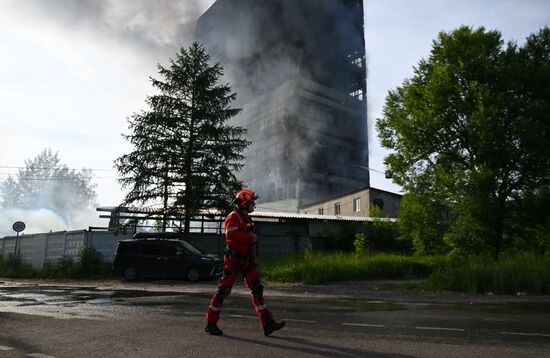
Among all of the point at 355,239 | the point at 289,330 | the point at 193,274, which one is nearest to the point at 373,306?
the point at 289,330

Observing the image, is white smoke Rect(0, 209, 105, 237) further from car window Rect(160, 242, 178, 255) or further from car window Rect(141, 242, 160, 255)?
car window Rect(160, 242, 178, 255)

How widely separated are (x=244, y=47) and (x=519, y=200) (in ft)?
242

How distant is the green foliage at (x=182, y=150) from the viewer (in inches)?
890

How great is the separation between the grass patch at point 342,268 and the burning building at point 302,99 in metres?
46.6

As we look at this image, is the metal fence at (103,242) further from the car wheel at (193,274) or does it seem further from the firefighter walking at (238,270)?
the firefighter walking at (238,270)

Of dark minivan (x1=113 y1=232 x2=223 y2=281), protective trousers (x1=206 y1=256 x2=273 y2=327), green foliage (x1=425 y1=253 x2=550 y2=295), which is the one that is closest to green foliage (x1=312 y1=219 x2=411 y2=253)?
dark minivan (x1=113 y1=232 x2=223 y2=281)

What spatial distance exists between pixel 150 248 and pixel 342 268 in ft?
26.8

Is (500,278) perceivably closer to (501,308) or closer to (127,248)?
(501,308)

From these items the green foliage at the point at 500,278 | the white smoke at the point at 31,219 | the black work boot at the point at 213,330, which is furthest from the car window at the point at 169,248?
the white smoke at the point at 31,219

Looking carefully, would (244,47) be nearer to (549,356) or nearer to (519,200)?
(519,200)

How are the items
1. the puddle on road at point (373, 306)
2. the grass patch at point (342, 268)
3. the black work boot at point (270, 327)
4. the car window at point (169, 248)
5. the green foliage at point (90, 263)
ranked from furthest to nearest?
the green foliage at point (90, 263) → the car window at point (169, 248) → the grass patch at point (342, 268) → the puddle on road at point (373, 306) → the black work boot at point (270, 327)

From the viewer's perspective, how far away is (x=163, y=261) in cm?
1897

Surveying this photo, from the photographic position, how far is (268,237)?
84.3 ft

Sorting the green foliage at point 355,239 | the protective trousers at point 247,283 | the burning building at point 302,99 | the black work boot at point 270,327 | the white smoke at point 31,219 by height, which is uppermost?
the burning building at point 302,99
